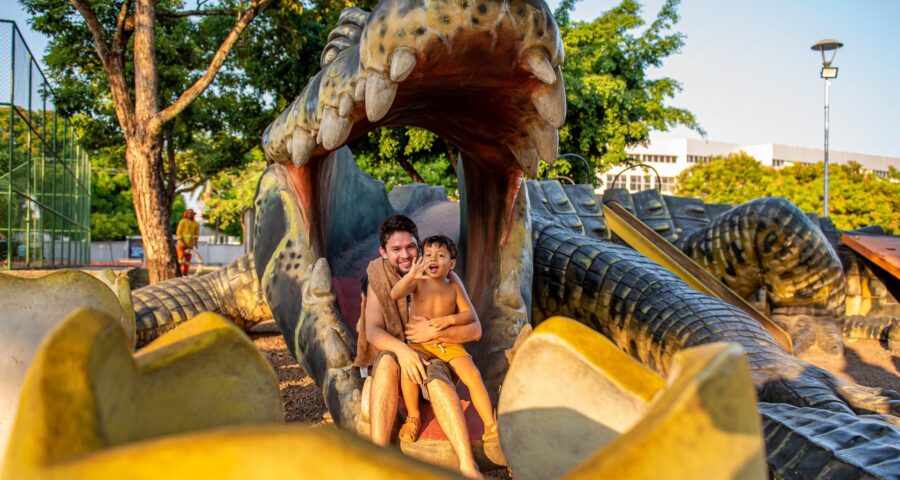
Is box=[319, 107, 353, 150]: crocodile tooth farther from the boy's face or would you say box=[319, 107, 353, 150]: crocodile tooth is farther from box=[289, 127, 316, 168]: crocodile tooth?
the boy's face

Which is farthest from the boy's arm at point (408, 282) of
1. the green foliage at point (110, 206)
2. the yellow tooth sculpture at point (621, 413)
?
the green foliage at point (110, 206)

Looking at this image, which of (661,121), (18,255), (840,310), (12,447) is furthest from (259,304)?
(661,121)

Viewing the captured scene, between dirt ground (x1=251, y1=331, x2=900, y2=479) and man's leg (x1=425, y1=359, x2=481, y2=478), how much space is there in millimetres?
1292

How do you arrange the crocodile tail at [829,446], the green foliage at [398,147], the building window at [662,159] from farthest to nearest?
the building window at [662,159] < the green foliage at [398,147] < the crocodile tail at [829,446]

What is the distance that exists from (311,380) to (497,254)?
2.20 metres

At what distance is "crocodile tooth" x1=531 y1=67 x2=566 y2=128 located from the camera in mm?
1708

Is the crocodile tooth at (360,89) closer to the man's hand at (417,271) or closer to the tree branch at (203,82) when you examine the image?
the man's hand at (417,271)

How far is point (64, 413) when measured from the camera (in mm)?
517

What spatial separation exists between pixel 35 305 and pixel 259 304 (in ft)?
12.8

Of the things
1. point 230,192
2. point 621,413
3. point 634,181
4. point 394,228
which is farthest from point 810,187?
point 621,413

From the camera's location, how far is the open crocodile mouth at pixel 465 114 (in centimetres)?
158

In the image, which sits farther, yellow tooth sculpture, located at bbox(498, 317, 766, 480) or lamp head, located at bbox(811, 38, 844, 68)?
lamp head, located at bbox(811, 38, 844, 68)

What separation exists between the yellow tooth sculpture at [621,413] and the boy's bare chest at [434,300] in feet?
4.27

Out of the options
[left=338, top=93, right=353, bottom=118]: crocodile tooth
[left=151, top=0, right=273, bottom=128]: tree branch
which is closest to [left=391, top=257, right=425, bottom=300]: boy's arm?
[left=338, top=93, right=353, bottom=118]: crocodile tooth
